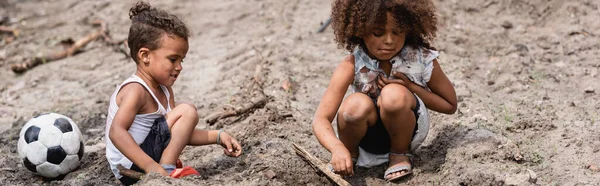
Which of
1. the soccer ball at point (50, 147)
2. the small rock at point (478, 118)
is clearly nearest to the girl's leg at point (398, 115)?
the small rock at point (478, 118)

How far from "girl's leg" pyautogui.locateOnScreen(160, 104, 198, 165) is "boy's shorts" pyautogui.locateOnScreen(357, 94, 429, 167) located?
0.96 metres

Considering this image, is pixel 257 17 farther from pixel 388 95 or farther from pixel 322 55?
pixel 388 95

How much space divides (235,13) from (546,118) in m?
4.00

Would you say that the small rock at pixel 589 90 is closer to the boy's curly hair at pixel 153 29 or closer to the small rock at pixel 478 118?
the small rock at pixel 478 118

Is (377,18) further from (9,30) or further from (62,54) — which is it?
(9,30)

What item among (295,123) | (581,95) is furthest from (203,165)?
(581,95)

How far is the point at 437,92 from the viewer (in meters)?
3.95

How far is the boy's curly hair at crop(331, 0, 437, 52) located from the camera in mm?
3658

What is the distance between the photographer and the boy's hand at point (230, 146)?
13.6 ft

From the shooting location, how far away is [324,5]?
294 inches

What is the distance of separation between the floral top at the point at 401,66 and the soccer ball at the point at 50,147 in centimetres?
174

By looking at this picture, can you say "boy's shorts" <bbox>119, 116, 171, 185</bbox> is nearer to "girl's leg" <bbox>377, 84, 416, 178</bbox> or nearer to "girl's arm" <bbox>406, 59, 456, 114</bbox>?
"girl's leg" <bbox>377, 84, 416, 178</bbox>

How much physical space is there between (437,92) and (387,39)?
1.56ft

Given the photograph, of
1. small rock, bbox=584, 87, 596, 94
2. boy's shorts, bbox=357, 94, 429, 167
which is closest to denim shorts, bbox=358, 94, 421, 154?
boy's shorts, bbox=357, 94, 429, 167
